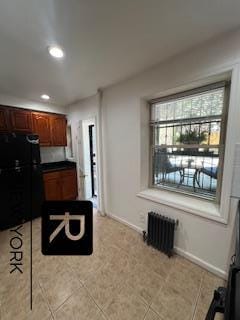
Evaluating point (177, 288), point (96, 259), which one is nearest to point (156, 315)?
point (177, 288)

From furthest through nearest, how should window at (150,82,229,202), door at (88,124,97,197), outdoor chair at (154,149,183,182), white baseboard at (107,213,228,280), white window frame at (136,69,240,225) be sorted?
door at (88,124,97,197)
outdoor chair at (154,149,183,182)
window at (150,82,229,202)
white baseboard at (107,213,228,280)
white window frame at (136,69,240,225)

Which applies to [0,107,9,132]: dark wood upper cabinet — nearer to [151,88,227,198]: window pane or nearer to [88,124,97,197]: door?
[88,124,97,197]: door

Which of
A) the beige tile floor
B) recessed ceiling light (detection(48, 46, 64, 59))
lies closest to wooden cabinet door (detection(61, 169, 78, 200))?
the beige tile floor

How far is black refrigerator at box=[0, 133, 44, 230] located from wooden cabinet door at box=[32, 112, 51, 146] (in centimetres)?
A: 37

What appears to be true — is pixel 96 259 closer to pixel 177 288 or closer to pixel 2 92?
pixel 177 288

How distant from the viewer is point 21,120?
114 inches

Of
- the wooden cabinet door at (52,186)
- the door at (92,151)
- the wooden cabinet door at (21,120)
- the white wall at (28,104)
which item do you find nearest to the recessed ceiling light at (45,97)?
the white wall at (28,104)

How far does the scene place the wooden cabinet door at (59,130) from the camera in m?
3.43

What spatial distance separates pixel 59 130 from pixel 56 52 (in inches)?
87.2

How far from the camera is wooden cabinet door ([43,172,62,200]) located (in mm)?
3139

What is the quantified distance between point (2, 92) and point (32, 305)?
316 centimetres

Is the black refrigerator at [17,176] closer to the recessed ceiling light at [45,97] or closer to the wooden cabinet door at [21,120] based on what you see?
the wooden cabinet door at [21,120]

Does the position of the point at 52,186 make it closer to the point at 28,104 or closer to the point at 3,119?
the point at 3,119

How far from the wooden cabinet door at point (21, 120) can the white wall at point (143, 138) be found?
1.62 metres
